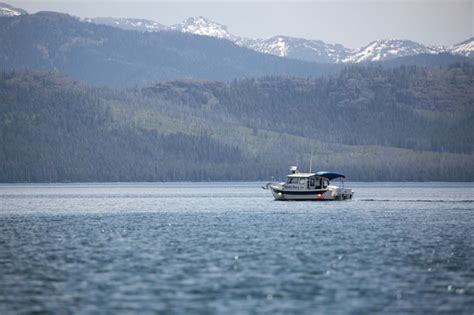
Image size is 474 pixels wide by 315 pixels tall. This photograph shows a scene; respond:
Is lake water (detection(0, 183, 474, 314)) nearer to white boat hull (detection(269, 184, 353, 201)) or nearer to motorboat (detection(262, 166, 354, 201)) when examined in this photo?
motorboat (detection(262, 166, 354, 201))

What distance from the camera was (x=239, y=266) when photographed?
7062 cm

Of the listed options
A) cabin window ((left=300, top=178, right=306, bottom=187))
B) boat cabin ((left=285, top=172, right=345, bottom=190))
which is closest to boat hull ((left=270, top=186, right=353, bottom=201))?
boat cabin ((left=285, top=172, right=345, bottom=190))

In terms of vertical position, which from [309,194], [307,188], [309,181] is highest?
[309,181]

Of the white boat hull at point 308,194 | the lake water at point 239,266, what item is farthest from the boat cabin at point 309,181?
the lake water at point 239,266

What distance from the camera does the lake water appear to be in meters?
54.9

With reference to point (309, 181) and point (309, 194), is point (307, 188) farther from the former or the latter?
point (309, 181)

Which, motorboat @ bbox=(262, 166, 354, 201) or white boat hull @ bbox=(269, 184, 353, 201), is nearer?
motorboat @ bbox=(262, 166, 354, 201)

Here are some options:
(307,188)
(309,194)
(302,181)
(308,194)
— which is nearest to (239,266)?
(308,194)

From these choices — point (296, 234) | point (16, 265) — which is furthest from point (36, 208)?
point (16, 265)

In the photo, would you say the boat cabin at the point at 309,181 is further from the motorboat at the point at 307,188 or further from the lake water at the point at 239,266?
the lake water at the point at 239,266

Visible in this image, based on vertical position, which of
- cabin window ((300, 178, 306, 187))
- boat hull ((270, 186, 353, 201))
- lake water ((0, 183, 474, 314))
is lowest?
lake water ((0, 183, 474, 314))

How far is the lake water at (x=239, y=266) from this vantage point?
180 ft

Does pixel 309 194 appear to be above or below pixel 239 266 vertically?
above

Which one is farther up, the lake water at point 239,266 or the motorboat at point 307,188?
the motorboat at point 307,188
